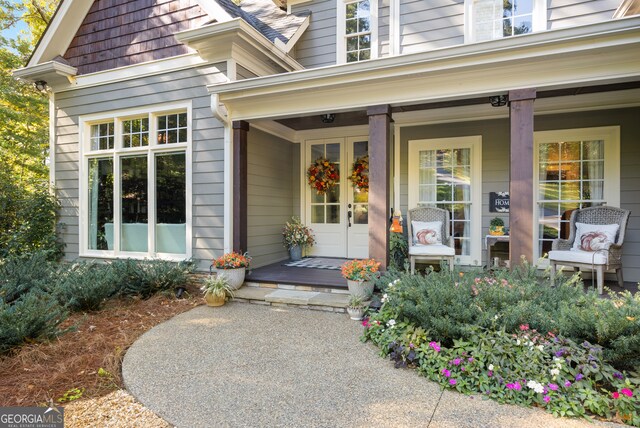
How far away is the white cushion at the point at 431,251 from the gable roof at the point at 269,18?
12.8 ft

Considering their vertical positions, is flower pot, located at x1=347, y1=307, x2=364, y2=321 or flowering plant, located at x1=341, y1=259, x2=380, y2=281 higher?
flowering plant, located at x1=341, y1=259, x2=380, y2=281

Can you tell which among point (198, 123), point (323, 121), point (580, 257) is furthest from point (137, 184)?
A: point (580, 257)

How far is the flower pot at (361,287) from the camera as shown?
3.97m

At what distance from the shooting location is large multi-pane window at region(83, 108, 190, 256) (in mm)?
5457

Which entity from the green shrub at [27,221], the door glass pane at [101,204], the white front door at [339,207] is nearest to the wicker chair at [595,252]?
the white front door at [339,207]

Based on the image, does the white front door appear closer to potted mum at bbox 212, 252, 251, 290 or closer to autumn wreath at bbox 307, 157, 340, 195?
autumn wreath at bbox 307, 157, 340, 195

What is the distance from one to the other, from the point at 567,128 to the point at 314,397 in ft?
16.6

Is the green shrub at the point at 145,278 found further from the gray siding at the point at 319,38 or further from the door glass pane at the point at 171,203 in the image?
the gray siding at the point at 319,38

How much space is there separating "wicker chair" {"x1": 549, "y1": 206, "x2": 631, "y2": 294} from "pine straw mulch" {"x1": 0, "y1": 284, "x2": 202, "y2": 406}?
14.1 feet

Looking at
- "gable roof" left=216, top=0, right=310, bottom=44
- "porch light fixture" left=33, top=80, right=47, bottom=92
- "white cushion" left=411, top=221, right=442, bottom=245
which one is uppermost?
"gable roof" left=216, top=0, right=310, bottom=44

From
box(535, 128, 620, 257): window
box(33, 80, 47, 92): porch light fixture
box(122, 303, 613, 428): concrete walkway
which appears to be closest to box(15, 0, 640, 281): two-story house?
box(535, 128, 620, 257): window

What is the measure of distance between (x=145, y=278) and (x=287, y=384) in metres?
3.08

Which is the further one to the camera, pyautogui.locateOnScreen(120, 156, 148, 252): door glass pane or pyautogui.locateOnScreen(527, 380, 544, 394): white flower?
pyautogui.locateOnScreen(120, 156, 148, 252): door glass pane

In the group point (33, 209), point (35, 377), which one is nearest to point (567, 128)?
point (35, 377)
